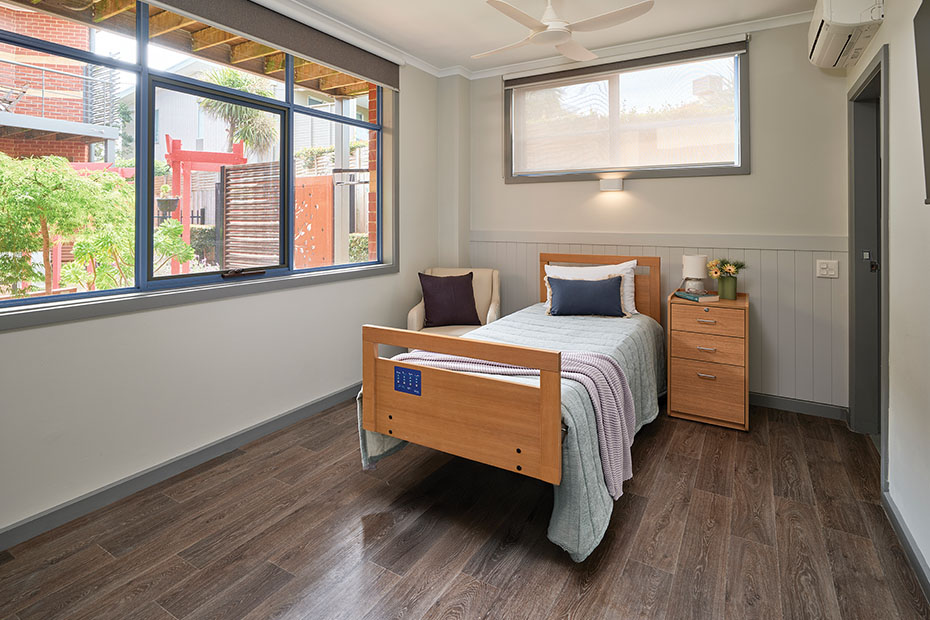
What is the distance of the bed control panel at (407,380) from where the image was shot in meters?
2.37

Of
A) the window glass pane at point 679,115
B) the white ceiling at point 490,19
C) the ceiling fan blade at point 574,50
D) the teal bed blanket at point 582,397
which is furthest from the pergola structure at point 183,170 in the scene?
the window glass pane at point 679,115

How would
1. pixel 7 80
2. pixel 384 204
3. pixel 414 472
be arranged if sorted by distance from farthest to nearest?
pixel 384 204, pixel 414 472, pixel 7 80

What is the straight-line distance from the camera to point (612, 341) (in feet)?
9.78

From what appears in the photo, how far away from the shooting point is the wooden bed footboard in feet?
6.59

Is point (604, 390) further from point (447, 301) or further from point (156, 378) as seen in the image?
point (156, 378)

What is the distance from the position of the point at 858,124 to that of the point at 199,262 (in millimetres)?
3928

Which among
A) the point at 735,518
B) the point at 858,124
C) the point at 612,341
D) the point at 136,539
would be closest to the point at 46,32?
the point at 136,539

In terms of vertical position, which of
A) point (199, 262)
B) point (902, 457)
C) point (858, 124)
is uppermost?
point (858, 124)

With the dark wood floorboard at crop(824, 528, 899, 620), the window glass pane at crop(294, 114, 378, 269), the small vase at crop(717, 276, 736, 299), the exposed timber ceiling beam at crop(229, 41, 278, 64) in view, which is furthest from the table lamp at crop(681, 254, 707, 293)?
the exposed timber ceiling beam at crop(229, 41, 278, 64)

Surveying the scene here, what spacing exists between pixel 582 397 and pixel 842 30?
7.34ft

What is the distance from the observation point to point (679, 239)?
12.7 ft

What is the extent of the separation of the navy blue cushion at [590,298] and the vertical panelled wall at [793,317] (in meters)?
0.56

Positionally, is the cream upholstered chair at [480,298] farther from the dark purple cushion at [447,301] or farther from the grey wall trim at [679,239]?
the grey wall trim at [679,239]

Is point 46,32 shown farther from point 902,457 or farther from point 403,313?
point 902,457
